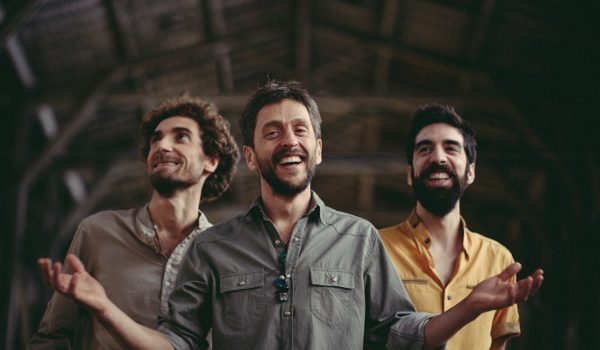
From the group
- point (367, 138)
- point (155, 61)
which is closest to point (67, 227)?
point (155, 61)

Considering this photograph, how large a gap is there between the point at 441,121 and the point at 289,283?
3.62ft

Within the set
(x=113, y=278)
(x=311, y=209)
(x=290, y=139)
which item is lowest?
(x=113, y=278)

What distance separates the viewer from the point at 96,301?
202 cm

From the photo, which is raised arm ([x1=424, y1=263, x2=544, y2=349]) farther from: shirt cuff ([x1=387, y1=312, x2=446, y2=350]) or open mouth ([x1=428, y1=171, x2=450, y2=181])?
open mouth ([x1=428, y1=171, x2=450, y2=181])

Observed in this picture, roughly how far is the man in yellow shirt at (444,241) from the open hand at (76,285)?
3.87 feet

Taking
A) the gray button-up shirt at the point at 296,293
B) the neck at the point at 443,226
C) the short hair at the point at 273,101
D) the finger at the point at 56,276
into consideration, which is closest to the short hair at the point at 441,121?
the neck at the point at 443,226

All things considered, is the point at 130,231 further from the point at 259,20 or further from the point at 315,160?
the point at 259,20

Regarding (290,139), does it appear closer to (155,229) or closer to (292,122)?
(292,122)

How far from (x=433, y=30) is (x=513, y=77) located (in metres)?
1.38

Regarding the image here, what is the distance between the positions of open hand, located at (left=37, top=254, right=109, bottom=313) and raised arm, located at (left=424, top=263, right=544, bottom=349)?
0.98 m

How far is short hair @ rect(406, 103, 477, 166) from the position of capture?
115 inches

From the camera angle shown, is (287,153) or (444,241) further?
(444,241)

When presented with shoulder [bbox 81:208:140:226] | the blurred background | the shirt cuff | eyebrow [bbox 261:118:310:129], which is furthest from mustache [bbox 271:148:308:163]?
the blurred background

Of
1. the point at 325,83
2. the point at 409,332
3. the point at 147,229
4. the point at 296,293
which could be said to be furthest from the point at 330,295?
the point at 325,83
